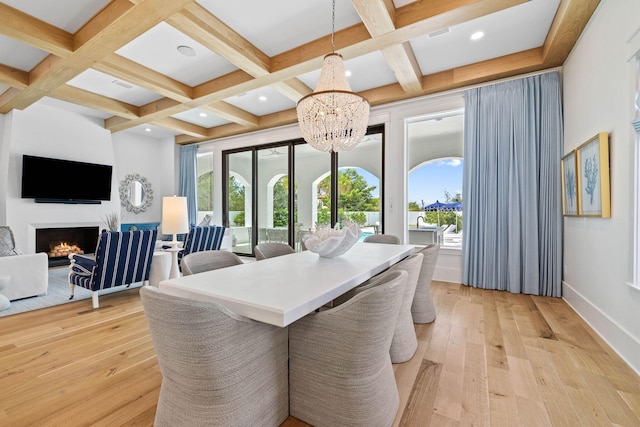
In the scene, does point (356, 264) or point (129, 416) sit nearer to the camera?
point (129, 416)

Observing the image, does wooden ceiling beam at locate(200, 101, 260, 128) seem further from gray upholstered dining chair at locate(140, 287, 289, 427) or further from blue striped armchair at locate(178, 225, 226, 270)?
gray upholstered dining chair at locate(140, 287, 289, 427)

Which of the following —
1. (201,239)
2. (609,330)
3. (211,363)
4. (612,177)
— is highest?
(612,177)

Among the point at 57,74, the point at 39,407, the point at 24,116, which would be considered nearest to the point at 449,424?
the point at 39,407

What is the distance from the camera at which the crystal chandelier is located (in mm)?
2375

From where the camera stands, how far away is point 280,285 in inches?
57.1

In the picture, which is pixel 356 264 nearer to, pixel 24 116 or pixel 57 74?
pixel 57 74

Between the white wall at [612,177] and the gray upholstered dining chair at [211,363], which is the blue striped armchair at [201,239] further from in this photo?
the white wall at [612,177]

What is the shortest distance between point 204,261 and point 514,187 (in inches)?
144

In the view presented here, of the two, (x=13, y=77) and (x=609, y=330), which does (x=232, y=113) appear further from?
(x=609, y=330)

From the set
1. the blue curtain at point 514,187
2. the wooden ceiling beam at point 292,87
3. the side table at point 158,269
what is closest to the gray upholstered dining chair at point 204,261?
the side table at point 158,269

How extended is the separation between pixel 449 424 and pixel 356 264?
95 cm

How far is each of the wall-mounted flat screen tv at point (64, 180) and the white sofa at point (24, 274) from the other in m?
2.43

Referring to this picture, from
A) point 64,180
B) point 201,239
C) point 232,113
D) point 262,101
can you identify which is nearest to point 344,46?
point 262,101

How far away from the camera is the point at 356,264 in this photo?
6.50 ft
